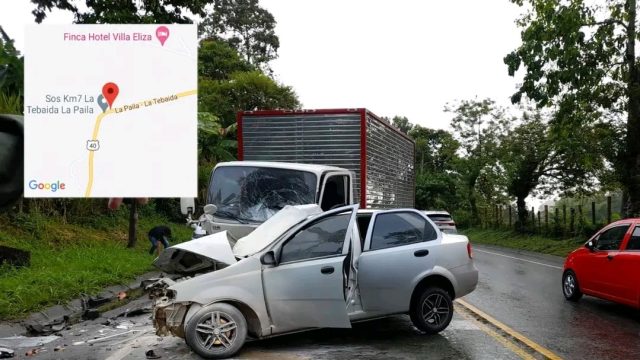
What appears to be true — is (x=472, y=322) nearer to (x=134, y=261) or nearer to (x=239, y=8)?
(x=134, y=261)

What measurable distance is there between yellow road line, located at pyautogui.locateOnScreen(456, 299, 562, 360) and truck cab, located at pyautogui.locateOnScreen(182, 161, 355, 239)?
2.88 m

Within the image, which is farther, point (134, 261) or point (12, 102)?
point (134, 261)

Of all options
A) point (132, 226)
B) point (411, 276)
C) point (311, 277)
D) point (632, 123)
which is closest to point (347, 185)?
point (411, 276)

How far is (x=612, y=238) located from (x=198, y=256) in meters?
6.84

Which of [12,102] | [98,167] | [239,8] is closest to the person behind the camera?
[98,167]

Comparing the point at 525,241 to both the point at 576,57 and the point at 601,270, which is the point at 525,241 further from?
the point at 601,270

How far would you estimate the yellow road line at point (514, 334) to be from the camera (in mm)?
6375

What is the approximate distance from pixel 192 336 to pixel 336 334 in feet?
6.65

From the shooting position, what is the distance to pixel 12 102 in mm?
11281

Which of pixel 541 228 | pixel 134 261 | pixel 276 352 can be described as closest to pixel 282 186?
pixel 276 352

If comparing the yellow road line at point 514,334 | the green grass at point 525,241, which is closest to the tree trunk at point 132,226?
the yellow road line at point 514,334

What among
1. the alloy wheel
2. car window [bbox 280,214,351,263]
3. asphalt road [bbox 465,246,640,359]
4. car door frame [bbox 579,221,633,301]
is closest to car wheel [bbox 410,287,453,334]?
asphalt road [bbox 465,246,640,359]

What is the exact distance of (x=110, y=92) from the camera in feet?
12.1

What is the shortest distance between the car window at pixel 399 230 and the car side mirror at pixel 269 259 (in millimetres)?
1386
